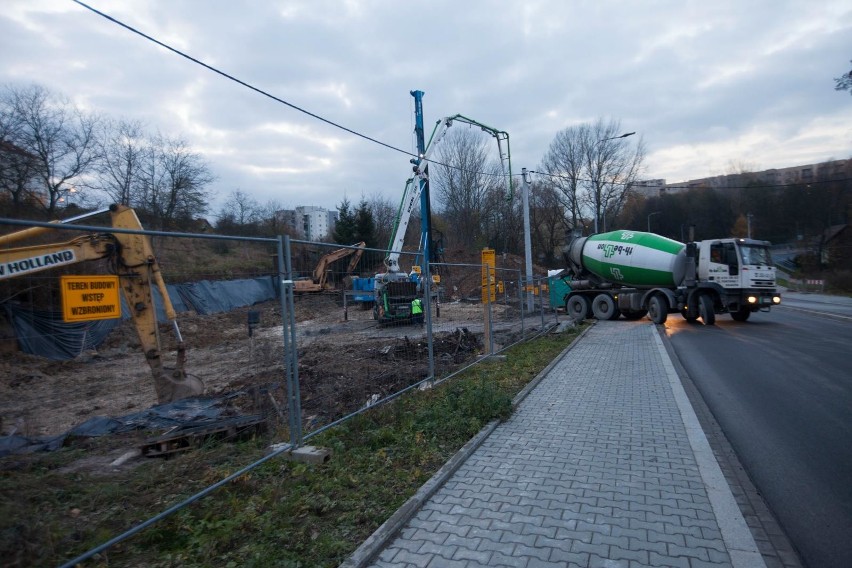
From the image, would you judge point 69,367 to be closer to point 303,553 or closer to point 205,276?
point 205,276

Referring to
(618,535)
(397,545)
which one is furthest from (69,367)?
(618,535)

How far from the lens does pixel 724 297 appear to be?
18078 mm

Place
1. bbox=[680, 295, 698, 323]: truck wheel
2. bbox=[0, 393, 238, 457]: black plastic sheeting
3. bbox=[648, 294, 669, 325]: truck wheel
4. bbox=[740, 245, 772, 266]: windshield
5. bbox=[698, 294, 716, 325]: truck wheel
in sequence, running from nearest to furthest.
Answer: bbox=[0, 393, 238, 457]: black plastic sheeting → bbox=[740, 245, 772, 266]: windshield → bbox=[698, 294, 716, 325]: truck wheel → bbox=[680, 295, 698, 323]: truck wheel → bbox=[648, 294, 669, 325]: truck wheel

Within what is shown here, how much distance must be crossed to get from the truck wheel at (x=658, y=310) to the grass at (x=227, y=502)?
1548cm

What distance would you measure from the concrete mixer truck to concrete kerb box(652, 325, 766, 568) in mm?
13402

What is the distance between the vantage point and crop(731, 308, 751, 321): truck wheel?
734 inches

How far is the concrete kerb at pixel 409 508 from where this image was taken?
10.6ft

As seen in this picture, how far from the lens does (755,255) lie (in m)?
18.3

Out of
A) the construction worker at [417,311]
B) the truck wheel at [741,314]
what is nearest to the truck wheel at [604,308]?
the truck wheel at [741,314]

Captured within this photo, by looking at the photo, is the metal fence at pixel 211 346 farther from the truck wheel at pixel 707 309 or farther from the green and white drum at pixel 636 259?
the green and white drum at pixel 636 259

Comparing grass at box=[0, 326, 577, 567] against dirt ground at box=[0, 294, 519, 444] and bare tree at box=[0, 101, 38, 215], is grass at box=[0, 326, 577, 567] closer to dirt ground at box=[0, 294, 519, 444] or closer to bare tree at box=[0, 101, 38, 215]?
dirt ground at box=[0, 294, 519, 444]

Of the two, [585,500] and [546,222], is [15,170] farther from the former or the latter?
[546,222]

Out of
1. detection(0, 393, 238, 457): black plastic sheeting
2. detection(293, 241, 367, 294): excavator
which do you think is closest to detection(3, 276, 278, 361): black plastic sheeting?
A: detection(293, 241, 367, 294): excavator

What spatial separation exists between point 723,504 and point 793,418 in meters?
3.58
